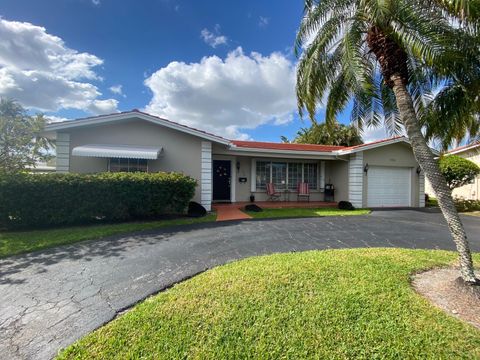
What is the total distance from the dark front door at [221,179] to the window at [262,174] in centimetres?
217

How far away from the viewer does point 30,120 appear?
1092cm

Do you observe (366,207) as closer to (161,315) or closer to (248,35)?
(248,35)

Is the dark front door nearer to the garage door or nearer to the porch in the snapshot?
the porch

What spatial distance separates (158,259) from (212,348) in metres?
3.48

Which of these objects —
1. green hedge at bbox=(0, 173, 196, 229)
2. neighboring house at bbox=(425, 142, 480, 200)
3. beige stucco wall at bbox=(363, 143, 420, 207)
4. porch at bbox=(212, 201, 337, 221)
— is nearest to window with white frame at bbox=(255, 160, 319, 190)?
porch at bbox=(212, 201, 337, 221)

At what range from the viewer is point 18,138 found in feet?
33.8

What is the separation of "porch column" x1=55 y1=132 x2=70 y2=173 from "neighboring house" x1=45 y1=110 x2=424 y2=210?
0.04m

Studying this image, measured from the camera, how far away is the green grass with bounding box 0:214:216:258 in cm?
687

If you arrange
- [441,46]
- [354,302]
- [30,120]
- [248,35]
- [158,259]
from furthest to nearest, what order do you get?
[248,35]
[30,120]
[158,259]
[441,46]
[354,302]

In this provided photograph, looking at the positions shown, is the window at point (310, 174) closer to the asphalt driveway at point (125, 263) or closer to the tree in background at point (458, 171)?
the asphalt driveway at point (125, 263)

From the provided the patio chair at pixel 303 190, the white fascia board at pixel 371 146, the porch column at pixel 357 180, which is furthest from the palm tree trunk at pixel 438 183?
the patio chair at pixel 303 190

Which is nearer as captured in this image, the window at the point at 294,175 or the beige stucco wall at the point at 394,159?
the beige stucco wall at the point at 394,159

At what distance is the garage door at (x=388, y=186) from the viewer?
52.2 ft

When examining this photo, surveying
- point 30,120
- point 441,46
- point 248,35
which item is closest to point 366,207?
point 441,46
